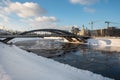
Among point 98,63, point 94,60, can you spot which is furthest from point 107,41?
point 98,63

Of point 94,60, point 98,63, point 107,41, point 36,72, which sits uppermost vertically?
point 36,72

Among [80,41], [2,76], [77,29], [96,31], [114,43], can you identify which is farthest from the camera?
[77,29]

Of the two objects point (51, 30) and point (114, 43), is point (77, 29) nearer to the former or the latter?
point (51, 30)

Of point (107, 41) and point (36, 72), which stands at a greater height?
point (36, 72)

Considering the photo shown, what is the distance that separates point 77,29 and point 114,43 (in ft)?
273

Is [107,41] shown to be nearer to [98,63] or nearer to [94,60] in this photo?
[94,60]

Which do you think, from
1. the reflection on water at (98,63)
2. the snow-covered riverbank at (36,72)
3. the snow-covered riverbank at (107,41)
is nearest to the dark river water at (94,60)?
the reflection on water at (98,63)

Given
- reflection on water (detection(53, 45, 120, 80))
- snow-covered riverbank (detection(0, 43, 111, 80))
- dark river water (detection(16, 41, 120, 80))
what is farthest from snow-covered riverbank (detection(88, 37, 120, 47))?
snow-covered riverbank (detection(0, 43, 111, 80))

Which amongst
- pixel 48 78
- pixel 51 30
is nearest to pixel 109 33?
pixel 51 30

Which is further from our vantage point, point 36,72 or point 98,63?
point 98,63

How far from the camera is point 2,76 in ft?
38.8

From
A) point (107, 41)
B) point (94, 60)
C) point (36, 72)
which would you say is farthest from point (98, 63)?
point (107, 41)

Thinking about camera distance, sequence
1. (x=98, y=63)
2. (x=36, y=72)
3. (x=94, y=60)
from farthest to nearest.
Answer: (x=94, y=60) < (x=98, y=63) < (x=36, y=72)

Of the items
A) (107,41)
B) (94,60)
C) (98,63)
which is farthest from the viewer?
(107,41)
